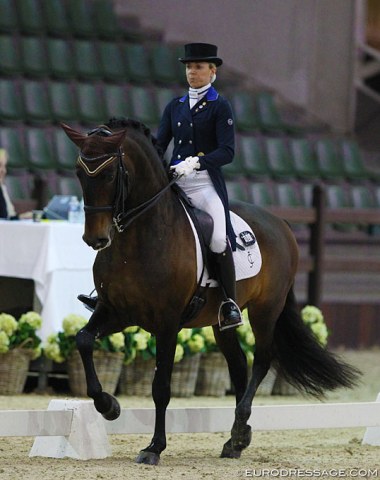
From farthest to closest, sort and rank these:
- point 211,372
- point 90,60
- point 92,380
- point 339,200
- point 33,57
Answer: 1. point 90,60
2. point 339,200
3. point 33,57
4. point 211,372
5. point 92,380

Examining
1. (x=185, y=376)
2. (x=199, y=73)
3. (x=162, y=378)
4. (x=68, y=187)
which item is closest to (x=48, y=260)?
(x=185, y=376)

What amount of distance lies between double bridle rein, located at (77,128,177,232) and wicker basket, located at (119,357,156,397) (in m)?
2.81

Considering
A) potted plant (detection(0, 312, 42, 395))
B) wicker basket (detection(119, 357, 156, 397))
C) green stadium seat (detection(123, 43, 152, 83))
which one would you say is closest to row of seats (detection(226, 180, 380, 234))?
green stadium seat (detection(123, 43, 152, 83))

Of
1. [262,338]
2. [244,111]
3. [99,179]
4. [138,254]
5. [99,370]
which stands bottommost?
[99,370]

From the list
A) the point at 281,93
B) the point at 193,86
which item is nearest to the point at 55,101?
the point at 281,93

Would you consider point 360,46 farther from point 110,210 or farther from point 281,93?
point 110,210

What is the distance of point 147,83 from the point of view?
1282 cm

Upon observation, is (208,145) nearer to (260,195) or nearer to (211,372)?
(211,372)

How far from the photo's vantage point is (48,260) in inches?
291

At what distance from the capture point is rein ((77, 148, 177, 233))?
15.4 feet

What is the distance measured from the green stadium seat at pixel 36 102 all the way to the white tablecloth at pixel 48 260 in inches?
171

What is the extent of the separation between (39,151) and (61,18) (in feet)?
7.22

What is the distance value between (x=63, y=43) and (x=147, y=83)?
3.49ft

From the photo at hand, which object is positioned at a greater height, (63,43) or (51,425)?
(63,43)
